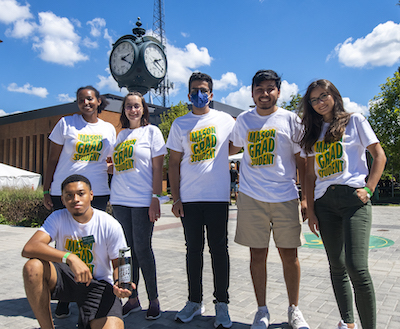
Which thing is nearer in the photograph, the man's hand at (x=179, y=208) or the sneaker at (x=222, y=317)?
the sneaker at (x=222, y=317)

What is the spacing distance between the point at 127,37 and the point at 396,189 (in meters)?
29.9

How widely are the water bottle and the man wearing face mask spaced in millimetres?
841

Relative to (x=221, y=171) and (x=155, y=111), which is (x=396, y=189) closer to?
(x=155, y=111)

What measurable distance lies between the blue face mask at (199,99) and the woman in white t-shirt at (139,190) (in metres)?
0.51

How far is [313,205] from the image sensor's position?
2773mm

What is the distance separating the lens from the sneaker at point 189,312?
10.0 ft

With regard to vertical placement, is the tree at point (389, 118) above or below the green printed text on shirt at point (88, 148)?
above

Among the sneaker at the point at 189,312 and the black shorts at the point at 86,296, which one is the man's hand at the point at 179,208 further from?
the black shorts at the point at 86,296

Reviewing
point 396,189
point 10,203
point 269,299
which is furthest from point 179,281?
point 396,189

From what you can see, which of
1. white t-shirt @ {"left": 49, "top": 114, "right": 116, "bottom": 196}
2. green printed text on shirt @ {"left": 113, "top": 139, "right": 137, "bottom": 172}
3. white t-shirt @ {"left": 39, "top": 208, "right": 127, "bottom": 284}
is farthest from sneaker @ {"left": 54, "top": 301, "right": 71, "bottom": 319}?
green printed text on shirt @ {"left": 113, "top": 139, "right": 137, "bottom": 172}

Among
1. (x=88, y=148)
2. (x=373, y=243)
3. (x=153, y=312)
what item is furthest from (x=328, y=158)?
(x=373, y=243)

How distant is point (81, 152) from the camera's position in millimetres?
3381

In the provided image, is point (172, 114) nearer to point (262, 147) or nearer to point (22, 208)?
point (22, 208)

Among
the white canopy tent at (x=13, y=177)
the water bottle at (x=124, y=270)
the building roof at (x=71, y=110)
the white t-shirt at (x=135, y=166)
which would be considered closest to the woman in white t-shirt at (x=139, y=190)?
the white t-shirt at (x=135, y=166)
